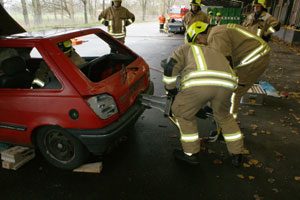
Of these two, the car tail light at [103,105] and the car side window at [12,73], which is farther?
the car side window at [12,73]

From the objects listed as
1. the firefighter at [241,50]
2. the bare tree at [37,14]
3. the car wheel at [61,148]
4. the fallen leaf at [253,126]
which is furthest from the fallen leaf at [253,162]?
the bare tree at [37,14]

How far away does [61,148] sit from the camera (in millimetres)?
3314

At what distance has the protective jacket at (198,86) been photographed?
302 cm

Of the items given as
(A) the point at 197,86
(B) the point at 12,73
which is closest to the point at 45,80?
(B) the point at 12,73

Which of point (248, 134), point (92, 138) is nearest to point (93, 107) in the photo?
point (92, 138)

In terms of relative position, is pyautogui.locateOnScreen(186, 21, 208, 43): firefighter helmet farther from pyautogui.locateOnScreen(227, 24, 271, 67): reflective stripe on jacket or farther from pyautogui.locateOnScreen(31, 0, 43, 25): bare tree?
pyautogui.locateOnScreen(31, 0, 43, 25): bare tree

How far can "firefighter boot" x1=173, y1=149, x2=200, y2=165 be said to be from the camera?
11.4 ft

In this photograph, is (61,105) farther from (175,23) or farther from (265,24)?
(175,23)

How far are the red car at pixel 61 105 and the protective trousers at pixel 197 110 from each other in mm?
625

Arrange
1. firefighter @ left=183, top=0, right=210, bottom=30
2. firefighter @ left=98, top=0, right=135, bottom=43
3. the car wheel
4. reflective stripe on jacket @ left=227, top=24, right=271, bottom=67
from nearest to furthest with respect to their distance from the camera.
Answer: the car wheel → reflective stripe on jacket @ left=227, top=24, right=271, bottom=67 → firefighter @ left=98, top=0, right=135, bottom=43 → firefighter @ left=183, top=0, right=210, bottom=30

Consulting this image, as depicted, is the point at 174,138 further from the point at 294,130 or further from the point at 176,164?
the point at 294,130

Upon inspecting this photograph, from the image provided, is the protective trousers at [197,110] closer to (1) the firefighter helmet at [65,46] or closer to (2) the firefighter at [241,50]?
(2) the firefighter at [241,50]

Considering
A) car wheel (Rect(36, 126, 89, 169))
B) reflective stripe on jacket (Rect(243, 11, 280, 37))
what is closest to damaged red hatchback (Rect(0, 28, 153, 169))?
car wheel (Rect(36, 126, 89, 169))

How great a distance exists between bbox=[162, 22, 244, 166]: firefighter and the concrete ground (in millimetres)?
254
